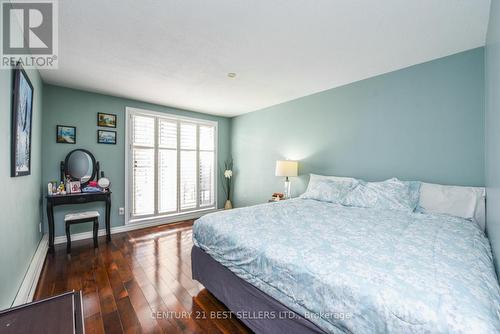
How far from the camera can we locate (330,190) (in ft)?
9.37

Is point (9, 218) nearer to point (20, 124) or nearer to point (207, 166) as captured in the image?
point (20, 124)

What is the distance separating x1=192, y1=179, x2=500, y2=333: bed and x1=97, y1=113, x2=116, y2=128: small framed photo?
2763mm

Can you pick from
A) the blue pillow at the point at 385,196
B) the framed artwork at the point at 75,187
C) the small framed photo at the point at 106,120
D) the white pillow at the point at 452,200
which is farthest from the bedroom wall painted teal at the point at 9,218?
the white pillow at the point at 452,200

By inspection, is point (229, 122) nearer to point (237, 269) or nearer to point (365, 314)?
point (237, 269)

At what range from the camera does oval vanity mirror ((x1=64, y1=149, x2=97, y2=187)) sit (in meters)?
3.29

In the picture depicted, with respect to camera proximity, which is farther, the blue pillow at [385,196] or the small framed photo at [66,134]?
the small framed photo at [66,134]

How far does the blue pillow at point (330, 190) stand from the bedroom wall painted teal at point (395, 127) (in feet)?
1.26

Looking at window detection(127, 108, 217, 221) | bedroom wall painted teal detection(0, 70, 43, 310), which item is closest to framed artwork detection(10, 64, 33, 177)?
bedroom wall painted teal detection(0, 70, 43, 310)

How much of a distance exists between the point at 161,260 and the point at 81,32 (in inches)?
99.0

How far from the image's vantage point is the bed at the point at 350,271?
86 cm

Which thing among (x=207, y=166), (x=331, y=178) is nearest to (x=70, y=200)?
(x=207, y=166)

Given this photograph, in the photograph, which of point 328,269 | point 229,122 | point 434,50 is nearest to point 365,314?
point 328,269

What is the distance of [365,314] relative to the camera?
940 mm

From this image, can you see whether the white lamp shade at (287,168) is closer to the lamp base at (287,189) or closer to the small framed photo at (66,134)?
the lamp base at (287,189)
